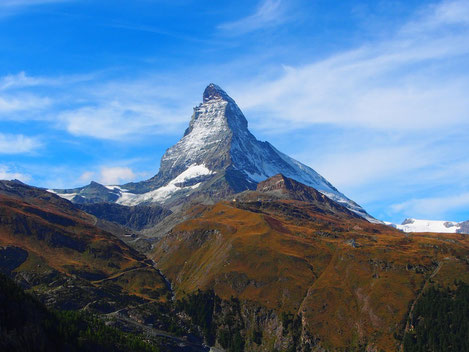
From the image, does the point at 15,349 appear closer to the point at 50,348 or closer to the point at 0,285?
the point at 50,348

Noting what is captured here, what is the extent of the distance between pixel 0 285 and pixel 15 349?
34.7 meters

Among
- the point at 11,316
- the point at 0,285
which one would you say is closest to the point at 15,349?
the point at 11,316

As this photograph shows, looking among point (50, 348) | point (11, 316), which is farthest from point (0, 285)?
point (50, 348)

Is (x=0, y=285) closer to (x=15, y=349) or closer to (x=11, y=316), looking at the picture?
(x=11, y=316)

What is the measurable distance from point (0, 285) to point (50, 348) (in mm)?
33947

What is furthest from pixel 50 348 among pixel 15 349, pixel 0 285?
pixel 0 285

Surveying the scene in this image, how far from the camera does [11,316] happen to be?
18825 centimetres

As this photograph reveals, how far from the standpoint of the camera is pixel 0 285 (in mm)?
198750

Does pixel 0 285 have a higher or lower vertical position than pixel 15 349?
higher

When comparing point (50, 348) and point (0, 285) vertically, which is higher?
point (0, 285)

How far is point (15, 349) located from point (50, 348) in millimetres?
19788

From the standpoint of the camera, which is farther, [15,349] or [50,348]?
[50,348]

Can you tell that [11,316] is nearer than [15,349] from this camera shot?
No
